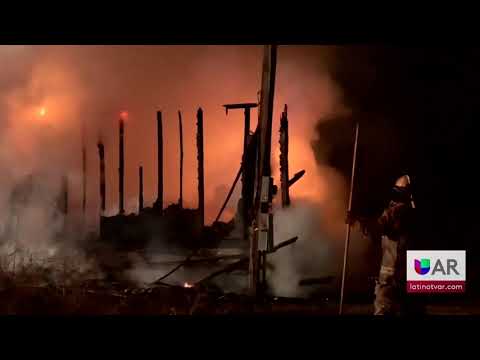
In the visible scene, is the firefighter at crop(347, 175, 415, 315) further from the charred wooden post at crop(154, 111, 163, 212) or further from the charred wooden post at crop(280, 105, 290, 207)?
the charred wooden post at crop(154, 111, 163, 212)

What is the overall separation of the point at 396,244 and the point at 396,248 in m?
0.05

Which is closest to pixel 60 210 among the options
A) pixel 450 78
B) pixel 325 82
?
pixel 325 82

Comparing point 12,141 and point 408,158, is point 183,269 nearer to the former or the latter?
point 12,141

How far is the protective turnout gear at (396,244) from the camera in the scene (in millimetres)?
9211

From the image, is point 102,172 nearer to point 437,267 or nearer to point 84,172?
point 84,172

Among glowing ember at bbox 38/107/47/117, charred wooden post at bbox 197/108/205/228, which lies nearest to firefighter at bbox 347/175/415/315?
charred wooden post at bbox 197/108/205/228

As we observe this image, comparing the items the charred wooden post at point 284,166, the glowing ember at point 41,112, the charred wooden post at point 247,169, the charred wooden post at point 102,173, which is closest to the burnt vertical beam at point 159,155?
the charred wooden post at point 102,173

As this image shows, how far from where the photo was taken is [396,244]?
30.4ft

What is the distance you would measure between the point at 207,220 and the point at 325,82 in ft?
9.57

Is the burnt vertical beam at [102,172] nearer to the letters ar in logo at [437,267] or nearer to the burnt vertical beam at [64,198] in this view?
the burnt vertical beam at [64,198]

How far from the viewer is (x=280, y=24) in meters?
9.48

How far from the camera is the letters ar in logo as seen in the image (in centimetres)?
1053

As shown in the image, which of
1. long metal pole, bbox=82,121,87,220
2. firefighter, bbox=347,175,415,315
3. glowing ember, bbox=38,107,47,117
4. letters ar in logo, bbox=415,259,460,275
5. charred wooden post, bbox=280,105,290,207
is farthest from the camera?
charred wooden post, bbox=280,105,290,207

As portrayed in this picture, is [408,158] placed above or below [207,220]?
above
